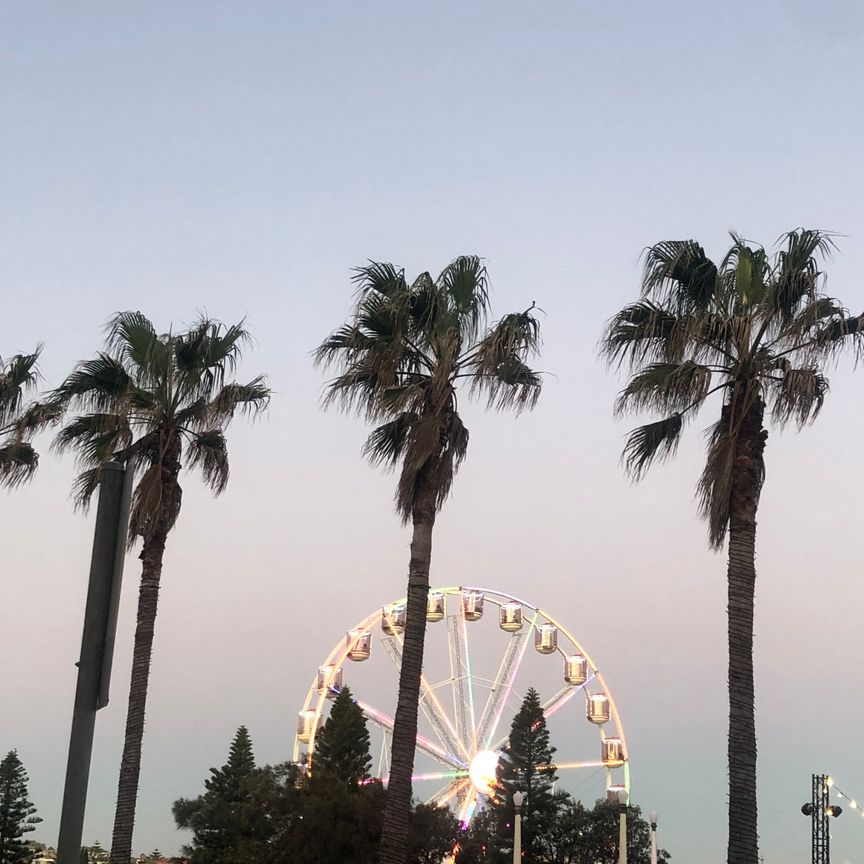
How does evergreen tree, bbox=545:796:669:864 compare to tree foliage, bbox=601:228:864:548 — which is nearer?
tree foliage, bbox=601:228:864:548

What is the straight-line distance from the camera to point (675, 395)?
74.2 ft

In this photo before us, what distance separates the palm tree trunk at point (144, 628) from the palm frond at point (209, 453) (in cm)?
40

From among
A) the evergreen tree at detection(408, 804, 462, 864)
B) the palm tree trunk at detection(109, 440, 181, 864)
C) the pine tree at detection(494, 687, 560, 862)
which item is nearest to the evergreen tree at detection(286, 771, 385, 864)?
the evergreen tree at detection(408, 804, 462, 864)

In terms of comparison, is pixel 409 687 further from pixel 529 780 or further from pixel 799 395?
pixel 529 780

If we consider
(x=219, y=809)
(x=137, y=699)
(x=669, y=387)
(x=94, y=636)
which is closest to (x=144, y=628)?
(x=137, y=699)

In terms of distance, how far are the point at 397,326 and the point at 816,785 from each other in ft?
86.6

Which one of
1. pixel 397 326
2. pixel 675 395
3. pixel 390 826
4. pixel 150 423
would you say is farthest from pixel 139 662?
pixel 675 395

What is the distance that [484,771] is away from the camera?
164ft

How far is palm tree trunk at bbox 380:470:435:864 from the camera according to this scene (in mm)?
24078

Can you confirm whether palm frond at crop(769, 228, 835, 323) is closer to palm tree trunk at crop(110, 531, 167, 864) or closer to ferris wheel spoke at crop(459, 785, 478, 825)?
palm tree trunk at crop(110, 531, 167, 864)

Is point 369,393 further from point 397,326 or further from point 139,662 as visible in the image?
point 139,662

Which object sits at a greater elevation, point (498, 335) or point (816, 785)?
point (498, 335)

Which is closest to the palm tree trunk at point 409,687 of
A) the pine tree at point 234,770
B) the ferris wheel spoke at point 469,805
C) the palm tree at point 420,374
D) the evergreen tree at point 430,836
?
the palm tree at point 420,374

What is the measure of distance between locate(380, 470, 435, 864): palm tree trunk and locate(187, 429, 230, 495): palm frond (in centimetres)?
477
